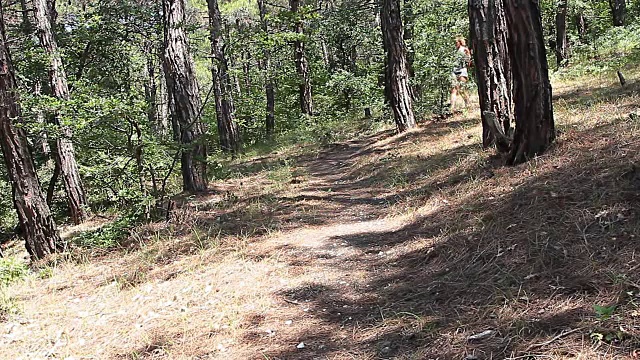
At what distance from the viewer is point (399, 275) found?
4.30 m

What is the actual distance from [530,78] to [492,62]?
1827 millimetres

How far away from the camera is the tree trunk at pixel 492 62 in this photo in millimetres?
7078

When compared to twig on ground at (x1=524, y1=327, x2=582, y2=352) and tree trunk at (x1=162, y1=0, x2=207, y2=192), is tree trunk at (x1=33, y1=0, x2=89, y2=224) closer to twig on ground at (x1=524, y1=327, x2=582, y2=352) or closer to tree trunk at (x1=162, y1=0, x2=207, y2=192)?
tree trunk at (x1=162, y1=0, x2=207, y2=192)

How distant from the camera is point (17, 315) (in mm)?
4883

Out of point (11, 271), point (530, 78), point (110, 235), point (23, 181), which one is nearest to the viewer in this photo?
point (530, 78)

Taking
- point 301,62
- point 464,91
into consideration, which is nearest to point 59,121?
point 464,91

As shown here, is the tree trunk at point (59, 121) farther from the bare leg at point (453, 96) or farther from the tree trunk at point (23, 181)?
the bare leg at point (453, 96)

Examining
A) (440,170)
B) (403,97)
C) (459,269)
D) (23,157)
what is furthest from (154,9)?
(459,269)

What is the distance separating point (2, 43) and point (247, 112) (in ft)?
55.7

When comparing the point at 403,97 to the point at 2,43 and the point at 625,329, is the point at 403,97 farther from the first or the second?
the point at 625,329

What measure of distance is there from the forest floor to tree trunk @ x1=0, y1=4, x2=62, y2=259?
2.25 ft

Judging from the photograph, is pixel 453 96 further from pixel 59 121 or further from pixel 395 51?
pixel 59 121

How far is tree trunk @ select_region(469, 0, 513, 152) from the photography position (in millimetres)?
7078

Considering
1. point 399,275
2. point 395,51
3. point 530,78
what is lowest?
point 399,275
